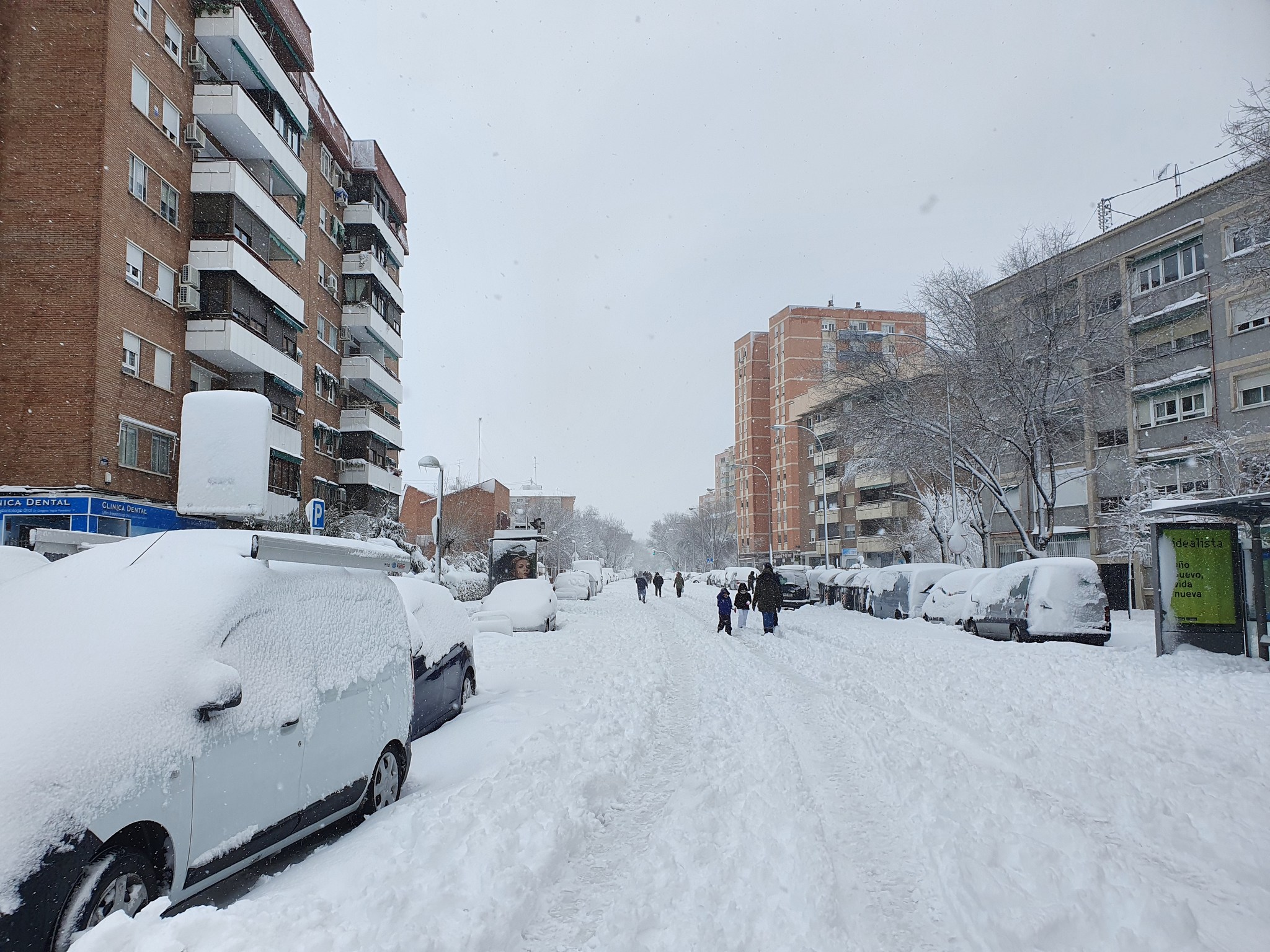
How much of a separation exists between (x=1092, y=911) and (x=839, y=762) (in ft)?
10.2

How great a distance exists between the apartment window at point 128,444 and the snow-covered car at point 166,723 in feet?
64.9

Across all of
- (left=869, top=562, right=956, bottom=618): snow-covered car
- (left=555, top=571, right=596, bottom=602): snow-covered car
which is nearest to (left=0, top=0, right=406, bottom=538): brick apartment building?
(left=555, top=571, right=596, bottom=602): snow-covered car

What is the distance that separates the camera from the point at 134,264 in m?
22.8

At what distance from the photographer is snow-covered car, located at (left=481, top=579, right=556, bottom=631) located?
2230 cm

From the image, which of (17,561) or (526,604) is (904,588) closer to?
(526,604)

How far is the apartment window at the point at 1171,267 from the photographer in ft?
115

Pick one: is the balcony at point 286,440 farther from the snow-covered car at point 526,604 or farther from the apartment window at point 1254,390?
the apartment window at point 1254,390

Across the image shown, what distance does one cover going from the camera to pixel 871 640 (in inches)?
747

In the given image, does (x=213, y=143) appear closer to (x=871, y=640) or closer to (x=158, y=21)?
(x=158, y=21)

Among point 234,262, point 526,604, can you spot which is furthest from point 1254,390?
point 234,262

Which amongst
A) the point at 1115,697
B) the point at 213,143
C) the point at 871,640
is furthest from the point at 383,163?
the point at 1115,697

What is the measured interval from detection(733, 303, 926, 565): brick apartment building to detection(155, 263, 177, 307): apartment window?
6220cm

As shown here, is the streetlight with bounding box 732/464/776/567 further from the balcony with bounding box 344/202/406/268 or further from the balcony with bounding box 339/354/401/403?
the balcony with bounding box 344/202/406/268

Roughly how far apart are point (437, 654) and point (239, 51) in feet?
82.0
